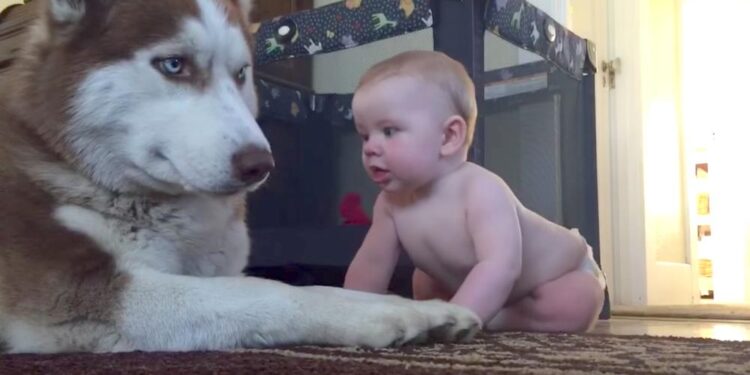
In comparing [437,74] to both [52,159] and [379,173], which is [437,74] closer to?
[379,173]

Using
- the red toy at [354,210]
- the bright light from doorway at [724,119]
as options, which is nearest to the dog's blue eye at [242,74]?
the red toy at [354,210]

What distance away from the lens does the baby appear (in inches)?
52.3

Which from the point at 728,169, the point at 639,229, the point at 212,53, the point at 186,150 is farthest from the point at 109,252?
the point at 728,169

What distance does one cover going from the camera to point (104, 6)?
3.54 ft

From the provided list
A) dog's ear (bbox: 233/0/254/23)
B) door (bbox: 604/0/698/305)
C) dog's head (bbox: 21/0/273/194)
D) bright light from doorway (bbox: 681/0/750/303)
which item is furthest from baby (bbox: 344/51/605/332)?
bright light from doorway (bbox: 681/0/750/303)

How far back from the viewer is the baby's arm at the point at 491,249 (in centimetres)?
128

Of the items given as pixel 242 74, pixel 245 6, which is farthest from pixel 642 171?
pixel 242 74

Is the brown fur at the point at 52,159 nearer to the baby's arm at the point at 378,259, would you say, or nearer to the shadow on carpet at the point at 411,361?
the shadow on carpet at the point at 411,361

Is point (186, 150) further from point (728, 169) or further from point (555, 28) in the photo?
point (728, 169)

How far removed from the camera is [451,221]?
1401mm

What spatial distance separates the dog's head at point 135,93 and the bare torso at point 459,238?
0.43 meters

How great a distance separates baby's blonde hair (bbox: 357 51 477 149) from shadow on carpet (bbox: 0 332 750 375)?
1.54ft

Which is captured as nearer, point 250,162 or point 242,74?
point 250,162

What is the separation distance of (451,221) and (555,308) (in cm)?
23
